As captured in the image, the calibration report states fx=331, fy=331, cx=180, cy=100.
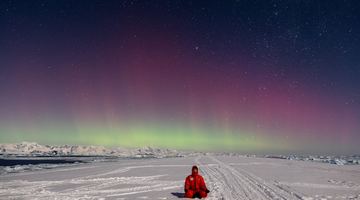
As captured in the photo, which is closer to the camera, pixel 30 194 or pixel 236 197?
pixel 236 197

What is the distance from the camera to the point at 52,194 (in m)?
17.1

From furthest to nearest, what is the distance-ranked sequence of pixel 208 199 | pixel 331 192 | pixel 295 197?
pixel 331 192 < pixel 295 197 < pixel 208 199

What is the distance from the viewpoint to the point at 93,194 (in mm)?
16875

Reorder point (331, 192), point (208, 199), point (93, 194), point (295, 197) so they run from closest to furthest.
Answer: point (208, 199) < point (295, 197) < point (93, 194) < point (331, 192)

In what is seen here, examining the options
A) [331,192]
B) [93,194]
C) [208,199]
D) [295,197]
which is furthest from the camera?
[331,192]

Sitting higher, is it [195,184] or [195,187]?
[195,184]

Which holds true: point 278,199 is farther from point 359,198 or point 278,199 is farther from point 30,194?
point 30,194

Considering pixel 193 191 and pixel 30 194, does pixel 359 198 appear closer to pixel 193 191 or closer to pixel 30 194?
pixel 193 191

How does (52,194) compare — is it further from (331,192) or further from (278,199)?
(331,192)

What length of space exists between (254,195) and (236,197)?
126cm

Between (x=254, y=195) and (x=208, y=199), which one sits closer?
(x=208, y=199)

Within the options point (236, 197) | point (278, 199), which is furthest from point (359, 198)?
point (236, 197)

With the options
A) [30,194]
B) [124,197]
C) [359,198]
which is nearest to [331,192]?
[359,198]

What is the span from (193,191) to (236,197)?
2.10 meters
